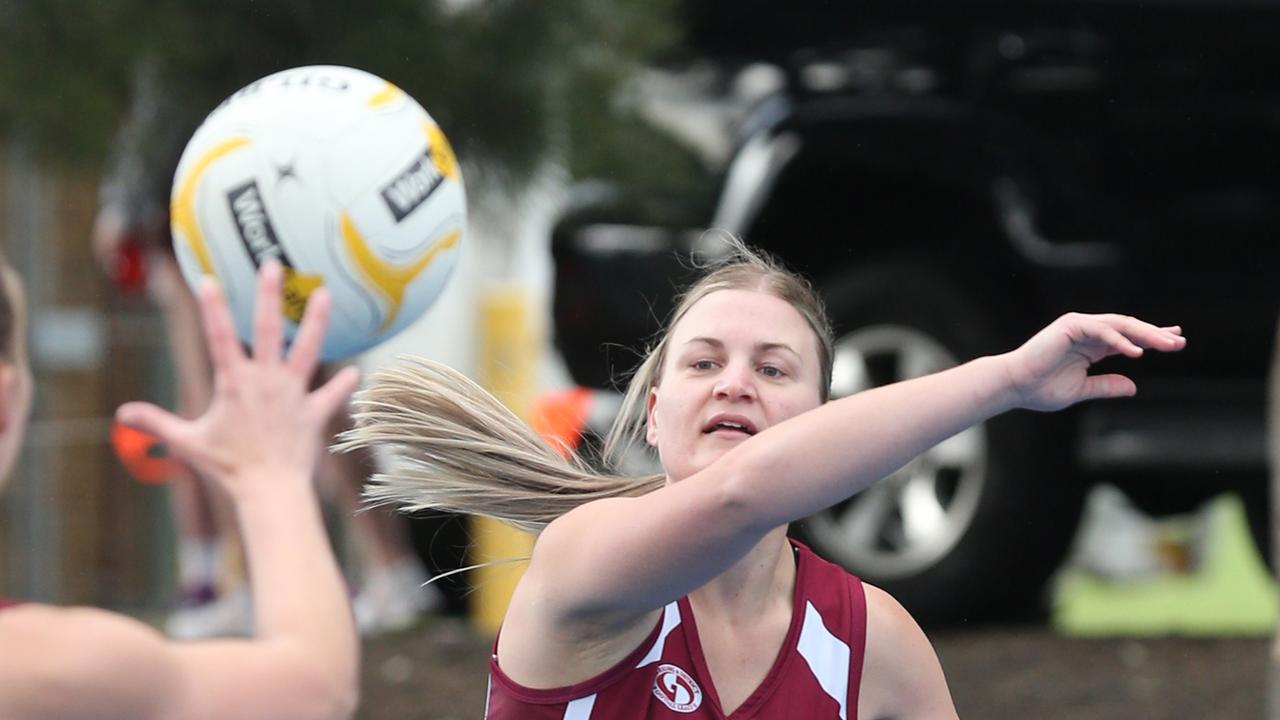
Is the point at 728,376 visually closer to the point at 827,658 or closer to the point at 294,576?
the point at 827,658

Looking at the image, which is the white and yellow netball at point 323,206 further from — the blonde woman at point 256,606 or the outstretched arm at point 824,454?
the blonde woman at point 256,606

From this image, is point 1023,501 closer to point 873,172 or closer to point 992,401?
point 873,172

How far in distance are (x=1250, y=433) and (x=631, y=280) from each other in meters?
1.66

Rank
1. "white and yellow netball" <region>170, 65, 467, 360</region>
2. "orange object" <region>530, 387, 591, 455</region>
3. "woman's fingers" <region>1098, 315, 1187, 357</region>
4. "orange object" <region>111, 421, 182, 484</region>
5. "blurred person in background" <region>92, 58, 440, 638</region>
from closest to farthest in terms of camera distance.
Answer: "woman's fingers" <region>1098, 315, 1187, 357</region>, "white and yellow netball" <region>170, 65, 467, 360</region>, "blurred person in background" <region>92, 58, 440, 638</region>, "orange object" <region>530, 387, 591, 455</region>, "orange object" <region>111, 421, 182, 484</region>

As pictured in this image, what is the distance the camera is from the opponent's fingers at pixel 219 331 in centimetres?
181

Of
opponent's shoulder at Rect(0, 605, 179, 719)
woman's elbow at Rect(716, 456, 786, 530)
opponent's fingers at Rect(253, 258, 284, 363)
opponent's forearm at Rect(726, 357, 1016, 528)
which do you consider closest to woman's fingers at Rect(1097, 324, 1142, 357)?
opponent's forearm at Rect(726, 357, 1016, 528)

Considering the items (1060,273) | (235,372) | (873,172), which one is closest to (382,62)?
(873,172)

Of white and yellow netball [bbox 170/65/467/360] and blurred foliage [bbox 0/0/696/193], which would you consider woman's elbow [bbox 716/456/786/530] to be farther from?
blurred foliage [bbox 0/0/696/193]

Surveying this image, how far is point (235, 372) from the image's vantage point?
1821 millimetres

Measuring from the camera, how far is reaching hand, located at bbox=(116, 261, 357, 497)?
1812mm

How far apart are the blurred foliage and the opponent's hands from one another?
2.89 meters

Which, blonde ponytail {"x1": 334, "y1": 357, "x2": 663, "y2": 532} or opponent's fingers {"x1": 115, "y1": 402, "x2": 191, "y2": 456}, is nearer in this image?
opponent's fingers {"x1": 115, "y1": 402, "x2": 191, "y2": 456}

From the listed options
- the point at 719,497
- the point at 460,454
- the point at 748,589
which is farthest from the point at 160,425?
the point at 748,589

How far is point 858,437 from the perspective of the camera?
1.99m
